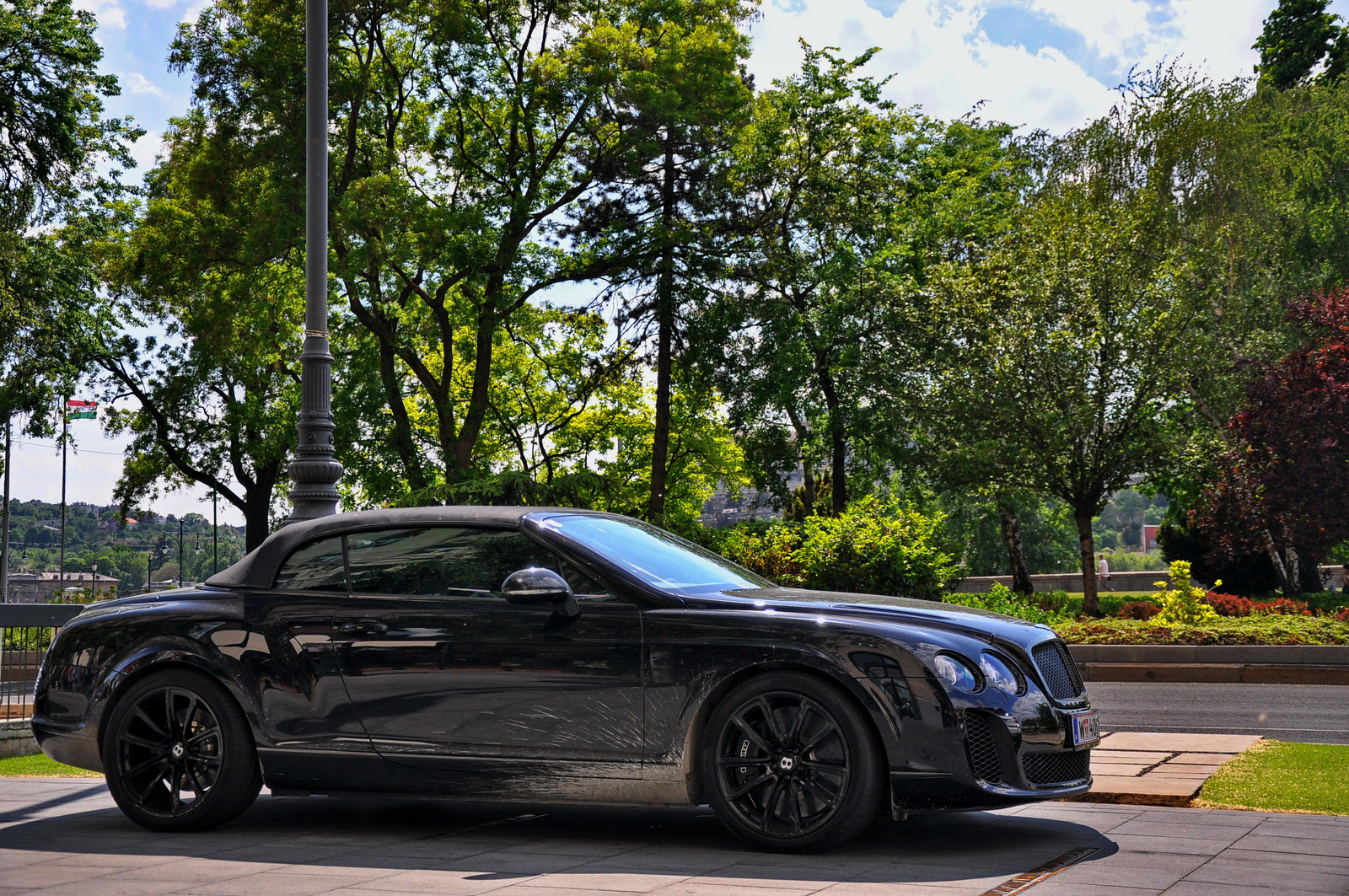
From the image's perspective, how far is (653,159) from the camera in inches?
1110

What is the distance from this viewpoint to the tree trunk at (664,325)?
92.7 ft

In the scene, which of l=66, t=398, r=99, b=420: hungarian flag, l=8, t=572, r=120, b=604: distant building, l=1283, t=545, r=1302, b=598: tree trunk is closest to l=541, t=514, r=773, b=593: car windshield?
l=1283, t=545, r=1302, b=598: tree trunk

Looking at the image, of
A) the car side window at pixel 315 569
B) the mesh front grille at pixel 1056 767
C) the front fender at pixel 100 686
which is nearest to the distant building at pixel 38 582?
the front fender at pixel 100 686

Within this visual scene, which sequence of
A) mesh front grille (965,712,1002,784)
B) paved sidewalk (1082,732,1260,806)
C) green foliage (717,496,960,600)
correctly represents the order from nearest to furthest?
mesh front grille (965,712,1002,784)
paved sidewalk (1082,732,1260,806)
green foliage (717,496,960,600)

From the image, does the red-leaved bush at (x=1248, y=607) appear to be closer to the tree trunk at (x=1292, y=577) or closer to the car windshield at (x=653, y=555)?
the tree trunk at (x=1292, y=577)

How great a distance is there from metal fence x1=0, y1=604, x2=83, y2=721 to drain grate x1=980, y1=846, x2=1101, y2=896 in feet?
26.0

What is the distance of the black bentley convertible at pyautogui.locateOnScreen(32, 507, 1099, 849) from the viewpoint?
5.34 m

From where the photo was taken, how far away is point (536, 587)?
5.68 metres

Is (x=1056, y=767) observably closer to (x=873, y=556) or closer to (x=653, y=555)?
(x=653, y=555)

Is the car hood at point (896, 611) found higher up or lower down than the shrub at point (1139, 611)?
higher up

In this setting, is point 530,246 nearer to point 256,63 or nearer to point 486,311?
point 486,311

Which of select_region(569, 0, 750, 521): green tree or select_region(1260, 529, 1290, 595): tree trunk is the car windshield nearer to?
select_region(569, 0, 750, 521): green tree

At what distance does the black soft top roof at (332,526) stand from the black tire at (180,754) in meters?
0.52

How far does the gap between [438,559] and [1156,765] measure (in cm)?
456
